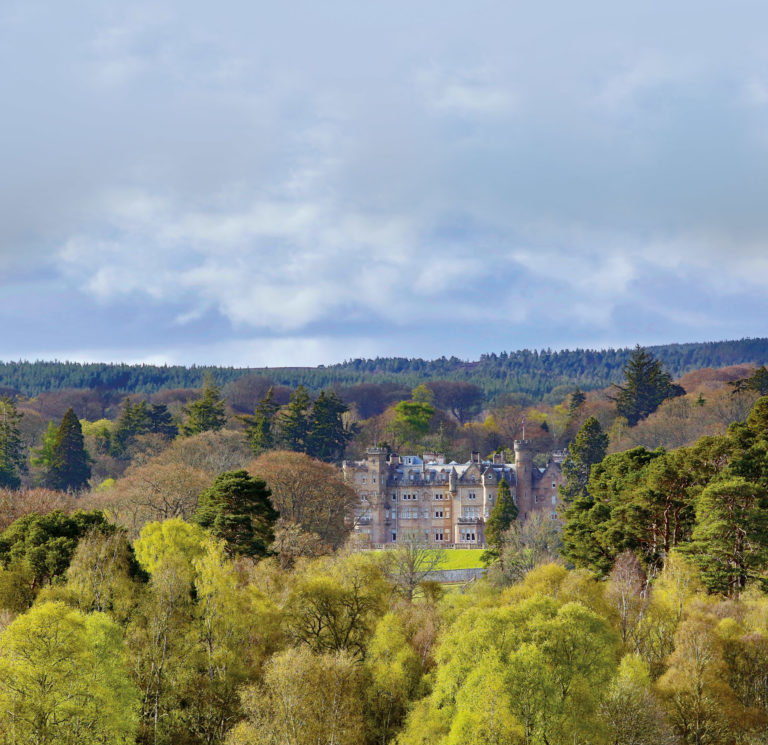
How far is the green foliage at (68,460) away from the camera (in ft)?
320

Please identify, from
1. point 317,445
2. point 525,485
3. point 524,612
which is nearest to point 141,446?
point 317,445

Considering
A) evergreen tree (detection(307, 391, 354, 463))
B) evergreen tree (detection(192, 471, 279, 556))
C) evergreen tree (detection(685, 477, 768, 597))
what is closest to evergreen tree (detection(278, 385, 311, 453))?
evergreen tree (detection(307, 391, 354, 463))

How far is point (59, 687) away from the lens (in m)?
32.1

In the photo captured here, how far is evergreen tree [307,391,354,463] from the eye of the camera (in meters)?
107

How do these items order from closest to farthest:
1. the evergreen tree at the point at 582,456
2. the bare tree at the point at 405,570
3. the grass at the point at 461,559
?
the bare tree at the point at 405,570
the grass at the point at 461,559
the evergreen tree at the point at 582,456

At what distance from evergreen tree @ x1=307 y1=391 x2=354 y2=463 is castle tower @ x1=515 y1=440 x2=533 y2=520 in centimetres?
1976

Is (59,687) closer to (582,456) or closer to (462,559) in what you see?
(462,559)

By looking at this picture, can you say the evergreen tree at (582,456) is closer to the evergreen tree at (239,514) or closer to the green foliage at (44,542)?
the evergreen tree at (239,514)

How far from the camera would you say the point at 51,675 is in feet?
106

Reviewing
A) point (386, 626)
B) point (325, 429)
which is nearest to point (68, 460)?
point (325, 429)

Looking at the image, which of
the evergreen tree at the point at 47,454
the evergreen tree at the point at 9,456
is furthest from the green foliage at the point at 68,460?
the evergreen tree at the point at 9,456

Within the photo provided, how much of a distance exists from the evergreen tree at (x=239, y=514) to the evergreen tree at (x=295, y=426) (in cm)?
5093

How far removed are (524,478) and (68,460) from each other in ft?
160

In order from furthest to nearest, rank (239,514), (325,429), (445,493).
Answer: (445,493)
(325,429)
(239,514)
